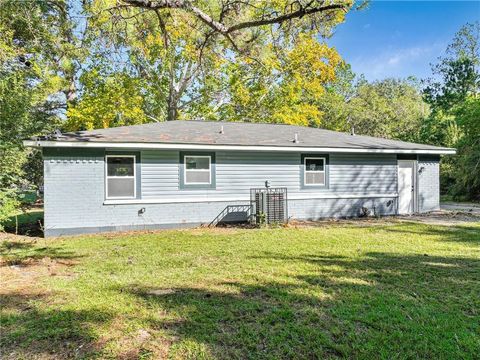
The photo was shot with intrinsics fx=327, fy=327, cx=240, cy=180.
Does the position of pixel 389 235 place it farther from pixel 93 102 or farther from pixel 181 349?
pixel 93 102

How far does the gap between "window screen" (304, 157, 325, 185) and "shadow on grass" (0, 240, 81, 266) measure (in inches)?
299

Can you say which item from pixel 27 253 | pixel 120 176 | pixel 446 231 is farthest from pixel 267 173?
pixel 27 253

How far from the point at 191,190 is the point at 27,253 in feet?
15.0

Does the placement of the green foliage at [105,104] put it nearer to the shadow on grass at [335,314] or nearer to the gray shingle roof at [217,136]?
the gray shingle roof at [217,136]

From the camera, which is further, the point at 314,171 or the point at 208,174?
the point at 314,171

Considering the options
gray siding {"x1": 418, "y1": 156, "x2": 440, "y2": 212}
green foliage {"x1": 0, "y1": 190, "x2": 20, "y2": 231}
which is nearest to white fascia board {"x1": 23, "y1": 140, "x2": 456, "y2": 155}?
gray siding {"x1": 418, "y1": 156, "x2": 440, "y2": 212}

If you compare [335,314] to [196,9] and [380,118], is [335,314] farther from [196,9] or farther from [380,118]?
[380,118]

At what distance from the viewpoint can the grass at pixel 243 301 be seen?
291cm

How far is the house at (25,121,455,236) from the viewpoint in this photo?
8852mm

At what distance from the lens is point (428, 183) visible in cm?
1281

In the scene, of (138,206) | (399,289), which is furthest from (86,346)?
(138,206)

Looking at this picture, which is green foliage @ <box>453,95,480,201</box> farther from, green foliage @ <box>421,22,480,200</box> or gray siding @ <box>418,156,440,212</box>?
gray siding @ <box>418,156,440,212</box>

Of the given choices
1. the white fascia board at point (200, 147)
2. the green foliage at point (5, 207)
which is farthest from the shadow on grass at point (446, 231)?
the green foliage at point (5, 207)

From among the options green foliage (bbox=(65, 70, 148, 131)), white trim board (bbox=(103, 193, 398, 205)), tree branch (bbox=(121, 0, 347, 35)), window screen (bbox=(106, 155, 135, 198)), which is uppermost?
green foliage (bbox=(65, 70, 148, 131))
